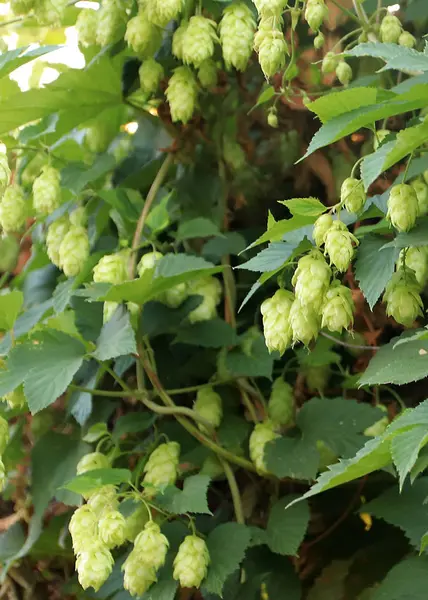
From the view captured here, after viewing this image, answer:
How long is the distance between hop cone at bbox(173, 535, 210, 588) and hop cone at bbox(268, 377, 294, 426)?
9.1 inches

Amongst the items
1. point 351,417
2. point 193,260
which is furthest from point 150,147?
point 351,417

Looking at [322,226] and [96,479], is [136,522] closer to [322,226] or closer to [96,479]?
[96,479]

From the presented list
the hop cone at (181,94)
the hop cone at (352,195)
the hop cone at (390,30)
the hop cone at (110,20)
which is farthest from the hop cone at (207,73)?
the hop cone at (352,195)

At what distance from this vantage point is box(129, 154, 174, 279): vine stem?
1.04m

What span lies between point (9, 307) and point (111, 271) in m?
0.13

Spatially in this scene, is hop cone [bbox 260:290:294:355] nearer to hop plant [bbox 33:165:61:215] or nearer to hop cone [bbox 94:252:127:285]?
hop cone [bbox 94:252:127:285]

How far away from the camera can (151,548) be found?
811 millimetres

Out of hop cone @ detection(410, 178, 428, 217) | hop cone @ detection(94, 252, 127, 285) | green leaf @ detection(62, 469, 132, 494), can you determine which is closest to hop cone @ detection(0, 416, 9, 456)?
green leaf @ detection(62, 469, 132, 494)

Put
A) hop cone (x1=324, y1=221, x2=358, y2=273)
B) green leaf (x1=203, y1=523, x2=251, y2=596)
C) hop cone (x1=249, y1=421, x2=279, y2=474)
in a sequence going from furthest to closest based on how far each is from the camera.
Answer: hop cone (x1=249, y1=421, x2=279, y2=474) → green leaf (x1=203, y1=523, x2=251, y2=596) → hop cone (x1=324, y1=221, x2=358, y2=273)

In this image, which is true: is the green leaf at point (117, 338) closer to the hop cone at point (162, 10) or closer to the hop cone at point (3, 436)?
the hop cone at point (3, 436)

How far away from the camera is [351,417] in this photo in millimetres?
981

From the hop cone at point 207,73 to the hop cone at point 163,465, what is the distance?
489mm

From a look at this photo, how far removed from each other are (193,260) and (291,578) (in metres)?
0.44

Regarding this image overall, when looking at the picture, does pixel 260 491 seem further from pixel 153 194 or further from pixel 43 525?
pixel 153 194
